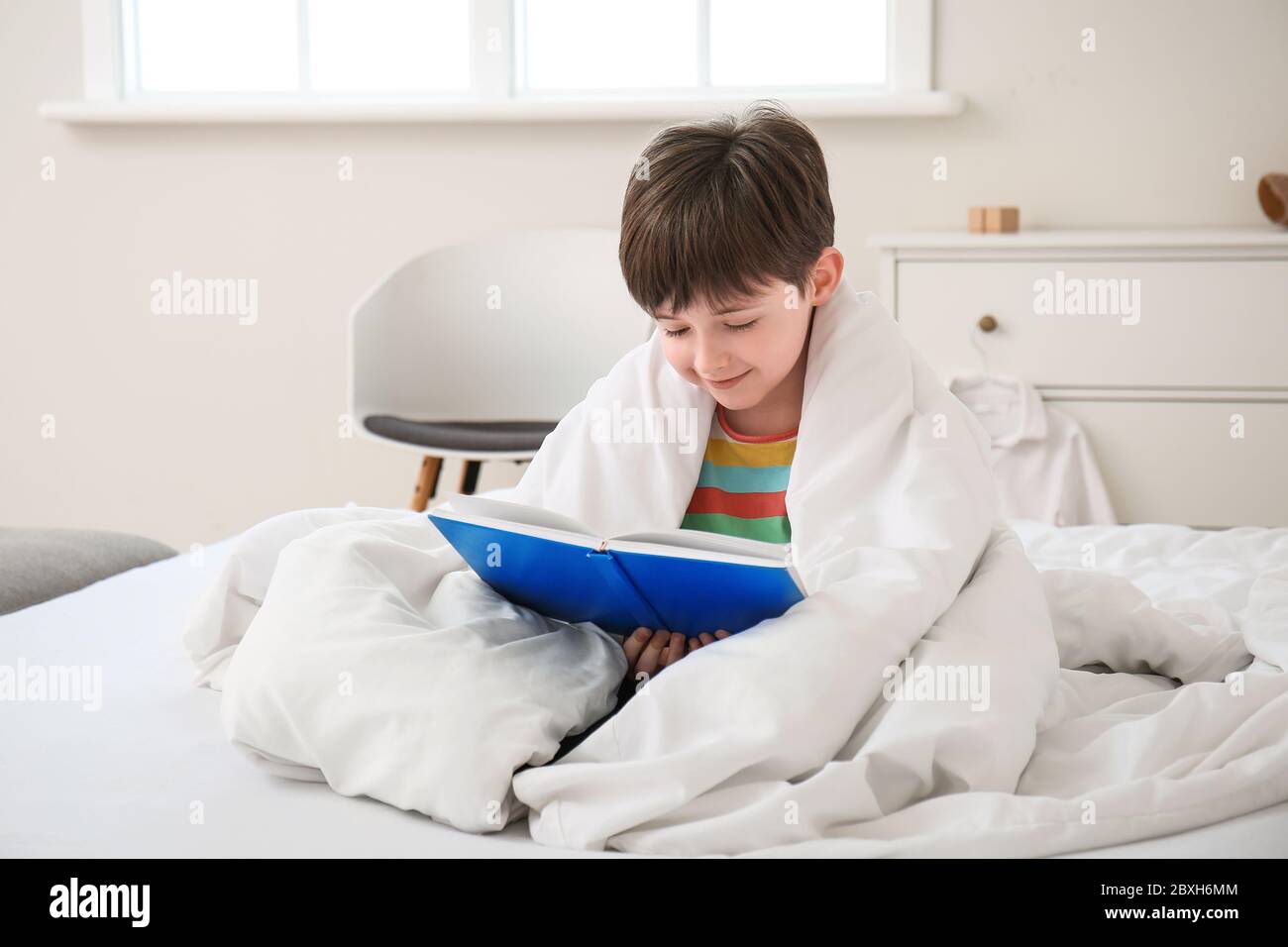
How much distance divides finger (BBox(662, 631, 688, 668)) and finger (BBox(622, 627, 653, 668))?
22mm

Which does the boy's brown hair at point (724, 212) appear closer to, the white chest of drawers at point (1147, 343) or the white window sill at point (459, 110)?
the white chest of drawers at point (1147, 343)

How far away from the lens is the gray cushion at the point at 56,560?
4.82 feet

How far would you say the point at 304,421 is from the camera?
319cm

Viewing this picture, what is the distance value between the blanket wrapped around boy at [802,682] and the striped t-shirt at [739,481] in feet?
0.24

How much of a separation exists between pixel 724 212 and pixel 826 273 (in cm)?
14

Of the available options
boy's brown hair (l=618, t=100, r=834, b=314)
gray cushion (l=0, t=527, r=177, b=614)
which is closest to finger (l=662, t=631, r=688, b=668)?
boy's brown hair (l=618, t=100, r=834, b=314)

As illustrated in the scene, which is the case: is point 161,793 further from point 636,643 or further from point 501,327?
point 501,327

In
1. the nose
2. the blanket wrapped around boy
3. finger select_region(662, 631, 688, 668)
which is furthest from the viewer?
the nose

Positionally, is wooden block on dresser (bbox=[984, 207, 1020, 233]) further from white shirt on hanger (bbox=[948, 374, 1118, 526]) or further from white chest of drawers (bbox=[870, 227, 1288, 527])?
white shirt on hanger (bbox=[948, 374, 1118, 526])

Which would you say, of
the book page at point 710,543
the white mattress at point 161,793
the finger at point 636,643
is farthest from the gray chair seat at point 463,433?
the book page at point 710,543

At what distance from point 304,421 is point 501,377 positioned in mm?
643

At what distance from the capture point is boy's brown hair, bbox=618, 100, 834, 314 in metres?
1.13

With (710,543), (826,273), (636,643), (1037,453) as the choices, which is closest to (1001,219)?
(1037,453)
